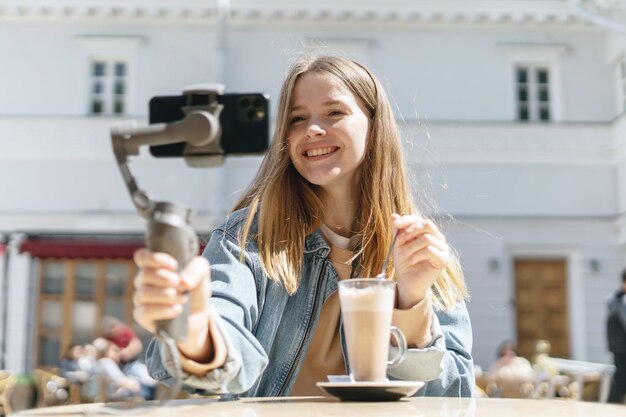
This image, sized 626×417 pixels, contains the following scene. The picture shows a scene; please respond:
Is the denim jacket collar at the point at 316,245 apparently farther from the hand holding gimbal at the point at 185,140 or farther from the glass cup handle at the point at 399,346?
the hand holding gimbal at the point at 185,140

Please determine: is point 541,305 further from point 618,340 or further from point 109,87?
point 109,87

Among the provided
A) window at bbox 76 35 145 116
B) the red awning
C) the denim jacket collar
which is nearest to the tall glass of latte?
the denim jacket collar

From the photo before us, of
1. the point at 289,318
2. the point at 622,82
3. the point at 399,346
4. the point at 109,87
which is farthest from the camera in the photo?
the point at 109,87

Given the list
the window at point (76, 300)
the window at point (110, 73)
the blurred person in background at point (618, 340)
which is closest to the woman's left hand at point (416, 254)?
the blurred person in background at point (618, 340)

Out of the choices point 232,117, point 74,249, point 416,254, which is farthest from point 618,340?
point 74,249

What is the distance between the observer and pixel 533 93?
12727 mm

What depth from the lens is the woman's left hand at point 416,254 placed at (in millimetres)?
1412

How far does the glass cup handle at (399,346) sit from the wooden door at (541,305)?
11.3 metres

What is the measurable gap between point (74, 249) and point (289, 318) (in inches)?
376

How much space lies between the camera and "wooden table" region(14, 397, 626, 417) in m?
1.06

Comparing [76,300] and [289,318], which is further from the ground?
[289,318]

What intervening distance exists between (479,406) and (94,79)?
12160 mm

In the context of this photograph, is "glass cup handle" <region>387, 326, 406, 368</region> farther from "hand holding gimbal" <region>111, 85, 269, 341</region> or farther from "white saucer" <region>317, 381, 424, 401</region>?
"hand holding gimbal" <region>111, 85, 269, 341</region>

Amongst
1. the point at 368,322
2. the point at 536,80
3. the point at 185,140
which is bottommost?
the point at 368,322
